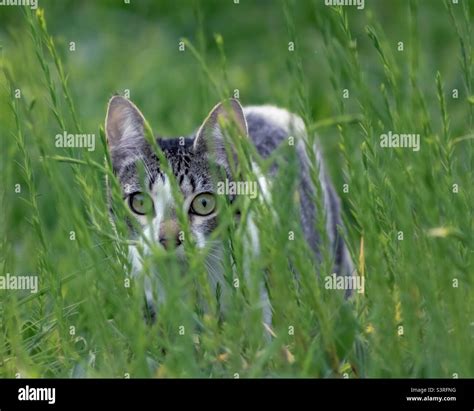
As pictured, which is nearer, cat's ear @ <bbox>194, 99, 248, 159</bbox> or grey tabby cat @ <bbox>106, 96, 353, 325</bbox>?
cat's ear @ <bbox>194, 99, 248, 159</bbox>

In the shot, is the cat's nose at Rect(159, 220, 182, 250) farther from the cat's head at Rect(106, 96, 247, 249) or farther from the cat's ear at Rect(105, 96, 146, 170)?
the cat's ear at Rect(105, 96, 146, 170)

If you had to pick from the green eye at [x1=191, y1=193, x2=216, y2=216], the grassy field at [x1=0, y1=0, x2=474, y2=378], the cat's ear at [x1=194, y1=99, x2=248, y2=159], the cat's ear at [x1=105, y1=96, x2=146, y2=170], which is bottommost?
the grassy field at [x1=0, y1=0, x2=474, y2=378]

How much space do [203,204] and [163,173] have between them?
17 cm

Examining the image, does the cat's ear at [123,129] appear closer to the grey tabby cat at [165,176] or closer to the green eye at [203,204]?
the grey tabby cat at [165,176]

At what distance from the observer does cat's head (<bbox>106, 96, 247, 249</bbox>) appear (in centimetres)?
314

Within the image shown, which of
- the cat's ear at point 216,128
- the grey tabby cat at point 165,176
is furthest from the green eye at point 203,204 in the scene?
the cat's ear at point 216,128

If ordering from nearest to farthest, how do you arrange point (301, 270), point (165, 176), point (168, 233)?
point (301, 270) → point (168, 233) → point (165, 176)

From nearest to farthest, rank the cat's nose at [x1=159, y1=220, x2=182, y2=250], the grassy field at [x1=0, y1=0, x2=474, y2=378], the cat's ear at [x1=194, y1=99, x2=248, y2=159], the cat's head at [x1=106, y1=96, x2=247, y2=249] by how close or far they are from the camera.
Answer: the grassy field at [x1=0, y1=0, x2=474, y2=378] < the cat's ear at [x1=194, y1=99, x2=248, y2=159] < the cat's nose at [x1=159, y1=220, x2=182, y2=250] < the cat's head at [x1=106, y1=96, x2=247, y2=249]

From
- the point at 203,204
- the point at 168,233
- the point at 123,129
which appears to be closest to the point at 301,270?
the point at 168,233

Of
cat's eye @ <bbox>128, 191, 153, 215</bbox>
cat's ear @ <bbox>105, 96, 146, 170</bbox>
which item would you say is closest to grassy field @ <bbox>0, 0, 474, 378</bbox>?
cat's eye @ <bbox>128, 191, 153, 215</bbox>

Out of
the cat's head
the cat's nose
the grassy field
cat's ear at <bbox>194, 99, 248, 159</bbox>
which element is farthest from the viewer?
the cat's head

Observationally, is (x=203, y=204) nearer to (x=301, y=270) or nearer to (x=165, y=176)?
(x=165, y=176)

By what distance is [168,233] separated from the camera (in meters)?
3.00

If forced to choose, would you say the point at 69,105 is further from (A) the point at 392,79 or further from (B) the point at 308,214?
(B) the point at 308,214
